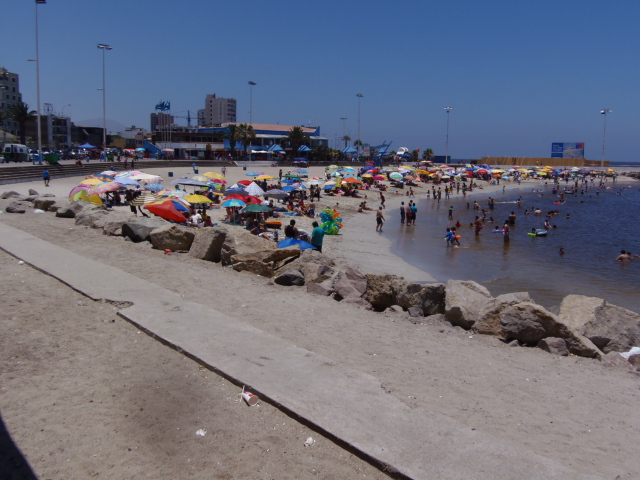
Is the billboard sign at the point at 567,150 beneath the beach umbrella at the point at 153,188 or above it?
above

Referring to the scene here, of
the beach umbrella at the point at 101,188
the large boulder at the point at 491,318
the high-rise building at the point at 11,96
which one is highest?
the high-rise building at the point at 11,96

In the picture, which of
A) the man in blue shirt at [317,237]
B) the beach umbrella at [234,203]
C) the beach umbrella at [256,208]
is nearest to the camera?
the man in blue shirt at [317,237]

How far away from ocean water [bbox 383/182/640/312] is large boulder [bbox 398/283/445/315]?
5.63m

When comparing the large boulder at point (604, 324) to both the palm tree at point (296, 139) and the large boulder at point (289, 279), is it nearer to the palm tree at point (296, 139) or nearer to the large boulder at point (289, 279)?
the large boulder at point (289, 279)

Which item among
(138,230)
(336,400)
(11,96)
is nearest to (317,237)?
(138,230)

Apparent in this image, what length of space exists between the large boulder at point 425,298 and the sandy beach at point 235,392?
502 mm

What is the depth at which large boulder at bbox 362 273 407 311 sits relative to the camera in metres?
8.72

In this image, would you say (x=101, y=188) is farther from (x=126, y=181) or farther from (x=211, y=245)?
(x=211, y=245)

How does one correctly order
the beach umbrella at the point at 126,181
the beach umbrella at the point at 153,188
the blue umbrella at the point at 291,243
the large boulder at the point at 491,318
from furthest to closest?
the beach umbrella at the point at 153,188 < the beach umbrella at the point at 126,181 < the blue umbrella at the point at 291,243 < the large boulder at the point at 491,318

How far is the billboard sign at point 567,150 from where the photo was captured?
328ft

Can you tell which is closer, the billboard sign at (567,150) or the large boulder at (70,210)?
the large boulder at (70,210)

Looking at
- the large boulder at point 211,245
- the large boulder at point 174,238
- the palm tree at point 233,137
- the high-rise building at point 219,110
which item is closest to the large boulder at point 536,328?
the large boulder at point 211,245

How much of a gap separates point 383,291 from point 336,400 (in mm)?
4569

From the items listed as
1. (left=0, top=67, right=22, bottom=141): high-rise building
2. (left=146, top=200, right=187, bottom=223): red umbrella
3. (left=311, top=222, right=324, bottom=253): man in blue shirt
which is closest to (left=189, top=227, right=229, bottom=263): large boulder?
(left=311, top=222, right=324, bottom=253): man in blue shirt
